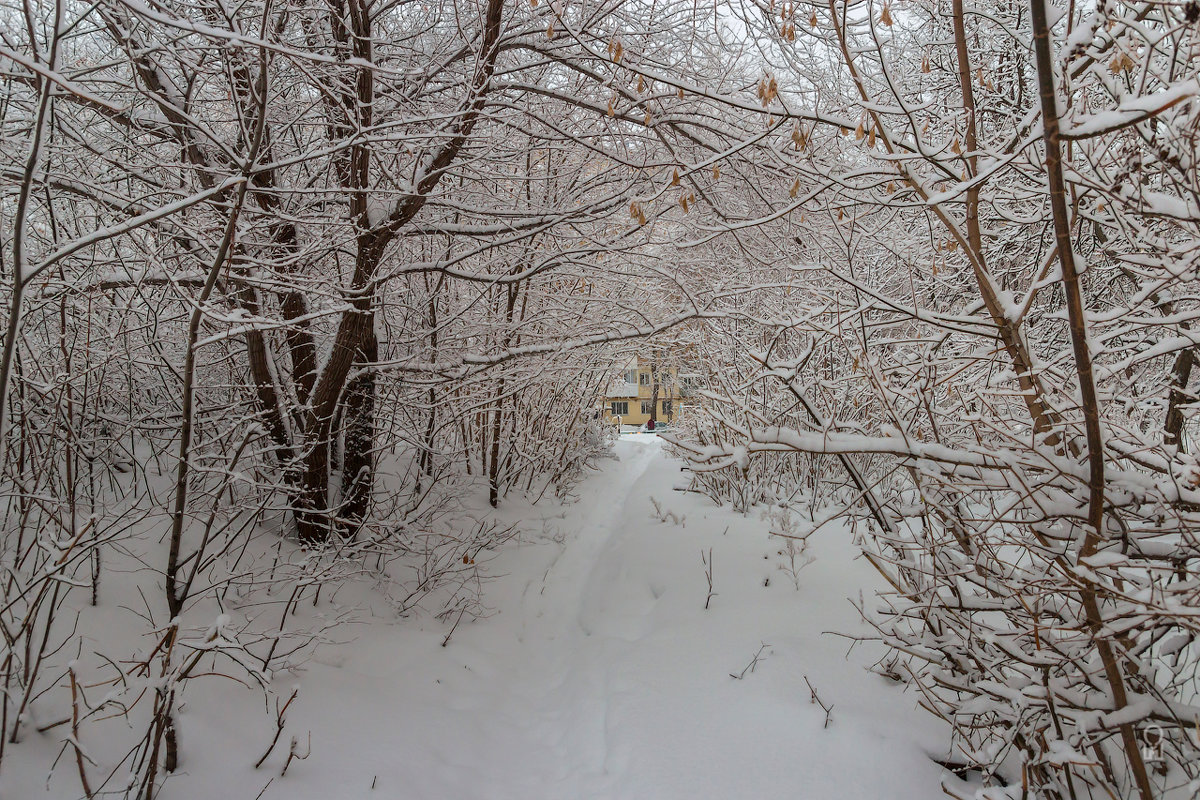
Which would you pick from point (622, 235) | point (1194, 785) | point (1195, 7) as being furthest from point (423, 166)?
point (1194, 785)

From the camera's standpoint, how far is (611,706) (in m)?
3.62

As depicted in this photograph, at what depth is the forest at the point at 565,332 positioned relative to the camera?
194 cm

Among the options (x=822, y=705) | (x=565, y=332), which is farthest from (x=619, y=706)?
(x=565, y=332)

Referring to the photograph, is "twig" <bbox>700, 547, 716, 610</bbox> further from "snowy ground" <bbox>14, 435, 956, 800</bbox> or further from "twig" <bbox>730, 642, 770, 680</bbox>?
"twig" <bbox>730, 642, 770, 680</bbox>

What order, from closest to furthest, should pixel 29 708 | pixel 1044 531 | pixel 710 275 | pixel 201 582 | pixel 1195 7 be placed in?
pixel 1195 7 → pixel 1044 531 → pixel 29 708 → pixel 201 582 → pixel 710 275

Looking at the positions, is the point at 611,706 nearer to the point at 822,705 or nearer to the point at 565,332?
the point at 822,705

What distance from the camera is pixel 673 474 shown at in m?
10.3

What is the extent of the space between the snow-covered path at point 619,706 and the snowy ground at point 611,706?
10mm

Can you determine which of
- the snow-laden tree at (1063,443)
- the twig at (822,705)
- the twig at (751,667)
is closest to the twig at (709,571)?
the twig at (751,667)

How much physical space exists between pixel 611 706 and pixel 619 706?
0.20ft

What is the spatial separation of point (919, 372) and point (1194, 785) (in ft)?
4.71

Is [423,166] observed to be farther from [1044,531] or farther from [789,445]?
[1044,531]

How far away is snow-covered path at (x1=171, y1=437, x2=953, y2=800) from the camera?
283 cm

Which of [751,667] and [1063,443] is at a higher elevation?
[1063,443]
